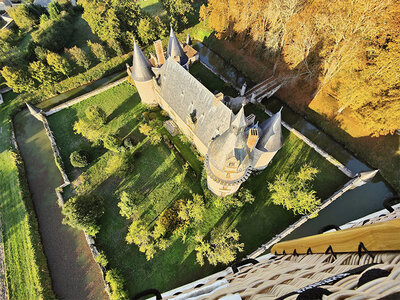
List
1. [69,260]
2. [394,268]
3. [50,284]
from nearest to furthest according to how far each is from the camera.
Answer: [394,268] < [50,284] < [69,260]

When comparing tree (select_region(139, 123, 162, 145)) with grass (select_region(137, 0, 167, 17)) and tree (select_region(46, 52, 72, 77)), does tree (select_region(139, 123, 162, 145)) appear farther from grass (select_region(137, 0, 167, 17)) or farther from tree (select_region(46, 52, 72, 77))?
grass (select_region(137, 0, 167, 17))

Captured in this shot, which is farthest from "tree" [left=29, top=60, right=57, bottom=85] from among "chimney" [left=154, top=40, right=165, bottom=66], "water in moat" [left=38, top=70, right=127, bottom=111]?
"chimney" [left=154, top=40, right=165, bottom=66]

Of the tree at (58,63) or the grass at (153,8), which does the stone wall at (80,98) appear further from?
the grass at (153,8)

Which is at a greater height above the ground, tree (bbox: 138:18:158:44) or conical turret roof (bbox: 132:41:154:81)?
tree (bbox: 138:18:158:44)

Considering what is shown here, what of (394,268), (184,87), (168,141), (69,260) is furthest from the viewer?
(168,141)

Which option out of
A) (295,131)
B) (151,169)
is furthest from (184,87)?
(295,131)

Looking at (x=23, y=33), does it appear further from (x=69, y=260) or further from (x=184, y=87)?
(x=69, y=260)

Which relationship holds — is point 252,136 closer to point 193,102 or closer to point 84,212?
point 193,102
